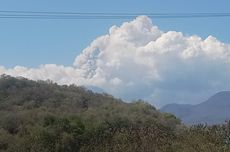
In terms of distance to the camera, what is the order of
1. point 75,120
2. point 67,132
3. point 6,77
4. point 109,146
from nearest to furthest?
1. point 109,146
2. point 67,132
3. point 75,120
4. point 6,77

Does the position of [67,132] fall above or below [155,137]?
above

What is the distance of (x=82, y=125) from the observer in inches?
2041

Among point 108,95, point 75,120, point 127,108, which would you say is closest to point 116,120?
point 75,120

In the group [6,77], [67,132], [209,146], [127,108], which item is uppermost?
[6,77]

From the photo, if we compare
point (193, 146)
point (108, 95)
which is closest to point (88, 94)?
point (108, 95)

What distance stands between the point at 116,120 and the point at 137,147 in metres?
36.5

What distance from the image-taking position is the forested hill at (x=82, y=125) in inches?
948

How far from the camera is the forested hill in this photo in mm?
24078

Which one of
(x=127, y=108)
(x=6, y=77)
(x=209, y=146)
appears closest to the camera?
(x=209, y=146)

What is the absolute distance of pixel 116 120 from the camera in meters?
61.0

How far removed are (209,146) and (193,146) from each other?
4.18ft

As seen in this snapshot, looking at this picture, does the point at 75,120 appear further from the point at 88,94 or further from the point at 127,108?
the point at 88,94

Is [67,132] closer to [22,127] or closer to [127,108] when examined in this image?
[22,127]

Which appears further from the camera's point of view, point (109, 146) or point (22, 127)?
point (22, 127)
